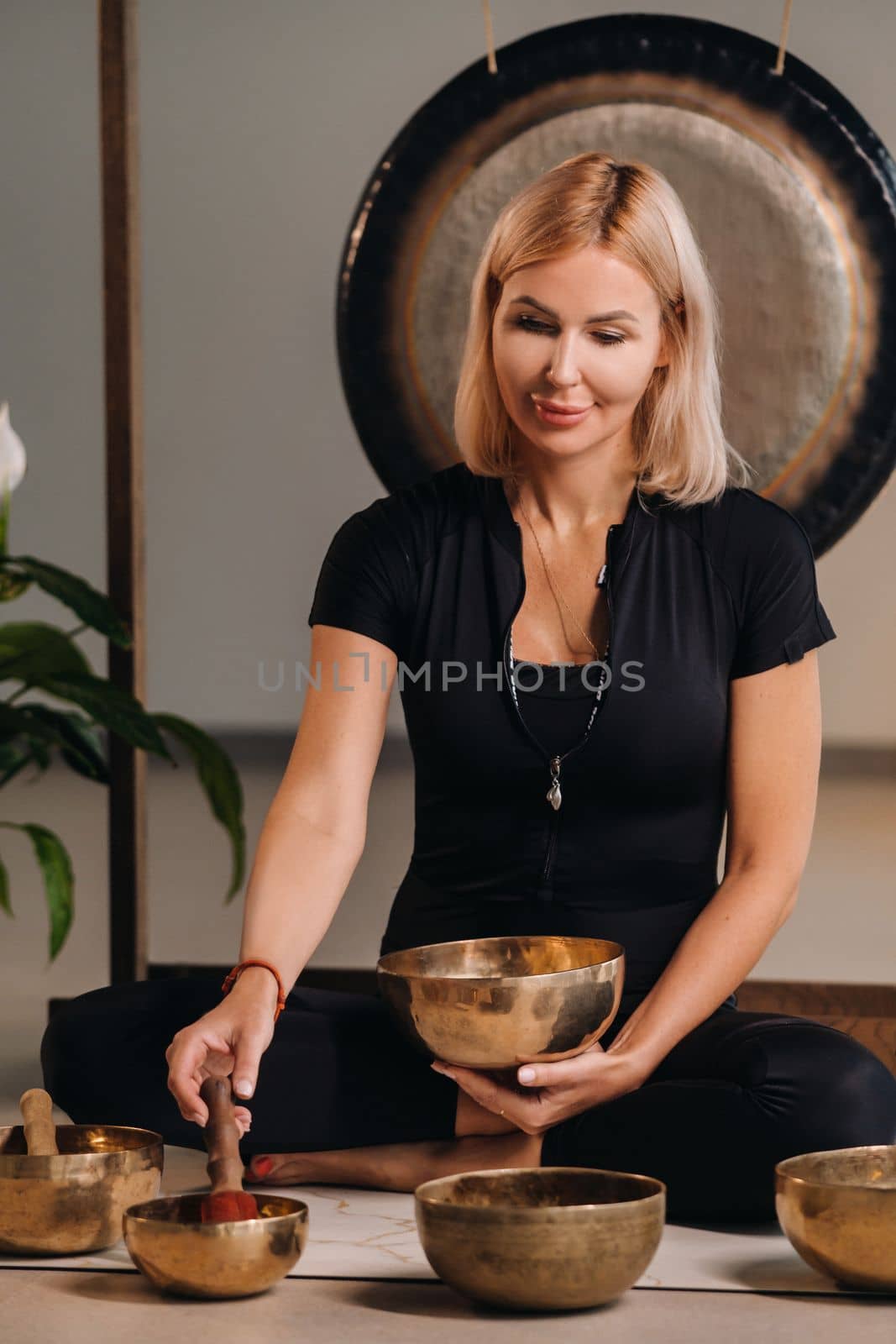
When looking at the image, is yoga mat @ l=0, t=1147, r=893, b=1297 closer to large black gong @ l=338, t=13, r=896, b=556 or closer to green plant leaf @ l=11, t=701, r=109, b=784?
green plant leaf @ l=11, t=701, r=109, b=784

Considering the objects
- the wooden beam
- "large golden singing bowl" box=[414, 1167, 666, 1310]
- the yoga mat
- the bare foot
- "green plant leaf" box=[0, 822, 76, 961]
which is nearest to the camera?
"large golden singing bowl" box=[414, 1167, 666, 1310]

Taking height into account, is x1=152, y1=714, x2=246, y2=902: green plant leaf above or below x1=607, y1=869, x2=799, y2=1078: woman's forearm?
above

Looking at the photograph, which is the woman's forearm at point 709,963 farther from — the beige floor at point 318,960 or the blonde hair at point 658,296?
the blonde hair at point 658,296

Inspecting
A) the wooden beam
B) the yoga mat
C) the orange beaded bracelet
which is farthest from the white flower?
the yoga mat

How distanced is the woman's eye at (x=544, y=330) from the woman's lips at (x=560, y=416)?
0.06m

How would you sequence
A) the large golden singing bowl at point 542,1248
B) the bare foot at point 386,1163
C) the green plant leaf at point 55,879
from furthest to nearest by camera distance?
the green plant leaf at point 55,879, the bare foot at point 386,1163, the large golden singing bowl at point 542,1248

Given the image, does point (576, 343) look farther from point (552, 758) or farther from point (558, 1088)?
point (558, 1088)

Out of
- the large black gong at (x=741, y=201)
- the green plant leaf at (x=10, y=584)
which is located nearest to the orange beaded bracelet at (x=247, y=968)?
the green plant leaf at (x=10, y=584)

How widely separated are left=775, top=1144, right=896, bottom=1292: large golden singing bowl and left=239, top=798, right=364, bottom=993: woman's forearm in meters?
0.44

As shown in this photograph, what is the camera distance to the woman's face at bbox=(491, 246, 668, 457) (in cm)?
151

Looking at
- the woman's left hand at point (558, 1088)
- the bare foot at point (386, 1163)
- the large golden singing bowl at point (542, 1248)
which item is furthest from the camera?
the bare foot at point (386, 1163)

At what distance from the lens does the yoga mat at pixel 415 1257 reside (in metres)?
1.22

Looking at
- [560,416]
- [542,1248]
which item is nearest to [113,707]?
[560,416]

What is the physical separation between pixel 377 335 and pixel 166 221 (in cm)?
39
